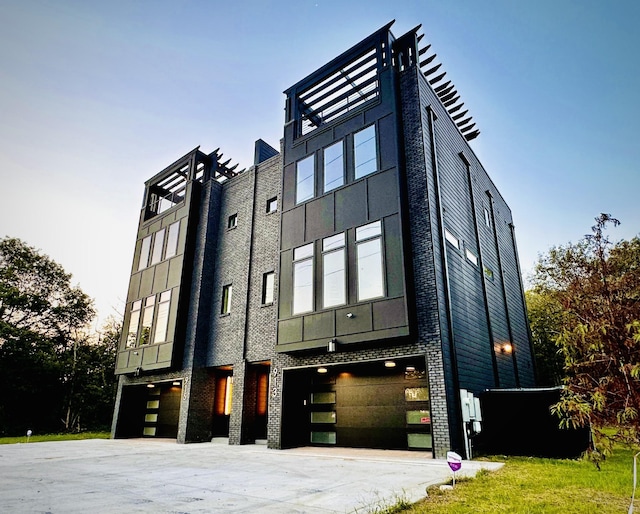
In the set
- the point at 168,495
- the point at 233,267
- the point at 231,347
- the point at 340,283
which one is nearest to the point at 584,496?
the point at 168,495

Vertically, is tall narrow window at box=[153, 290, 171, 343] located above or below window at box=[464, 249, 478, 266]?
below

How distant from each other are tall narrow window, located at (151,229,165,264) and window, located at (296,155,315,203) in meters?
8.11

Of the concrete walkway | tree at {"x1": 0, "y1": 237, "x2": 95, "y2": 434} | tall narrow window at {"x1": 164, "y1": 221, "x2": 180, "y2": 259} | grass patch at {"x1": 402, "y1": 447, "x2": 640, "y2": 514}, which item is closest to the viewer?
grass patch at {"x1": 402, "y1": 447, "x2": 640, "y2": 514}

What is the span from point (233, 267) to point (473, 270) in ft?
28.9

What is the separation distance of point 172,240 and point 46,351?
1259 centimetres

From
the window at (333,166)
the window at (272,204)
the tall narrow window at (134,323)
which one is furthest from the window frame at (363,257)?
the tall narrow window at (134,323)

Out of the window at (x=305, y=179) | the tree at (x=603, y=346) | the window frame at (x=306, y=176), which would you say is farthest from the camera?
the window at (x=305, y=179)

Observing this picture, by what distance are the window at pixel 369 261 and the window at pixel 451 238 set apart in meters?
1.99

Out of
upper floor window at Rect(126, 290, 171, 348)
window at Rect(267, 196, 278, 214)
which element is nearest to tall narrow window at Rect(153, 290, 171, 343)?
upper floor window at Rect(126, 290, 171, 348)

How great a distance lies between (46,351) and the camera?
73.2 feet

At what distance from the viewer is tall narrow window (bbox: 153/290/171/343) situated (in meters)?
15.4

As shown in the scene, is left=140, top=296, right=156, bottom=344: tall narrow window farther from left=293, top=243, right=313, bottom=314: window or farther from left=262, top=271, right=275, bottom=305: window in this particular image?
left=293, top=243, right=313, bottom=314: window

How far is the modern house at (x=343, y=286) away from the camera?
9570 millimetres

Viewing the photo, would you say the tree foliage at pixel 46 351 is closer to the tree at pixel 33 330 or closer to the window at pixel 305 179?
the tree at pixel 33 330
